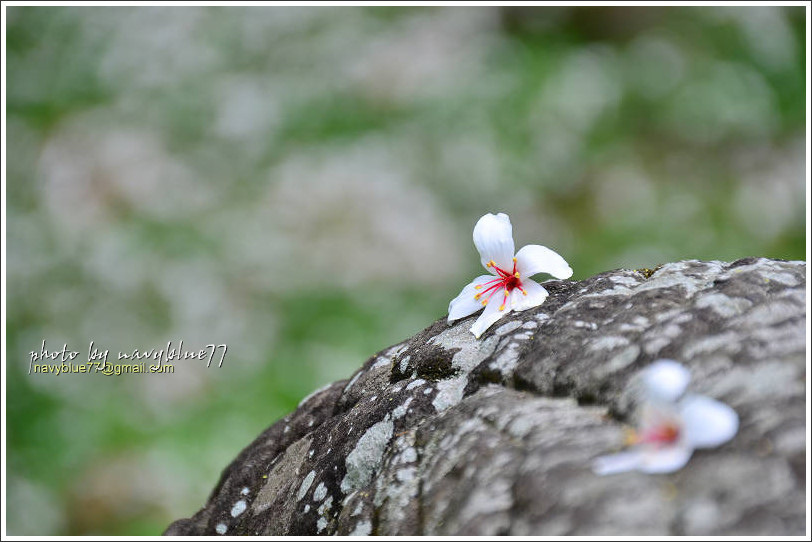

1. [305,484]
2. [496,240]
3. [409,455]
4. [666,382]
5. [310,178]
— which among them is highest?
[310,178]

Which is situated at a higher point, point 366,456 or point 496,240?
point 496,240

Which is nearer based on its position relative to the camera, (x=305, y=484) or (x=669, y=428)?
(x=669, y=428)

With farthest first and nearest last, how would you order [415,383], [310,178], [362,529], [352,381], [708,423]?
[310,178] < [352,381] < [415,383] < [362,529] < [708,423]

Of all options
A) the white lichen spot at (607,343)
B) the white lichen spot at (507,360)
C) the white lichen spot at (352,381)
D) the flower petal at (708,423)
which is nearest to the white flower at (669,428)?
the flower petal at (708,423)

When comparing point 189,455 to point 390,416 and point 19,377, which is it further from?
point 390,416

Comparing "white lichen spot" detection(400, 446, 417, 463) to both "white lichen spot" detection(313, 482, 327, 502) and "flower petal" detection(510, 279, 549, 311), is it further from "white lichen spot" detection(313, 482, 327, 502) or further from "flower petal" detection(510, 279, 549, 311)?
"flower petal" detection(510, 279, 549, 311)

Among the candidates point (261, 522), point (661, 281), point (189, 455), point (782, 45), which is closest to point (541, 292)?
point (661, 281)

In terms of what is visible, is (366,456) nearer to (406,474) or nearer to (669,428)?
(406,474)

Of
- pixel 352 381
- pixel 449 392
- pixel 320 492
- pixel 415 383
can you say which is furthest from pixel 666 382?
pixel 352 381
